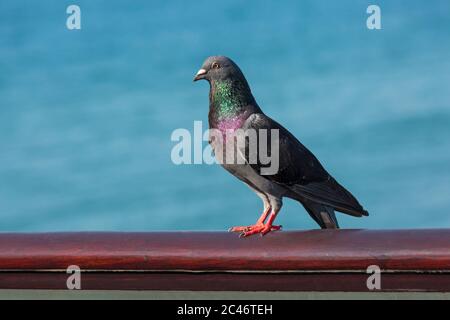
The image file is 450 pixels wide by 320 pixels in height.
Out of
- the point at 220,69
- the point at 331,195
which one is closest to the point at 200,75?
the point at 220,69

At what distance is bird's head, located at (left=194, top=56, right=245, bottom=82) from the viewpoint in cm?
470

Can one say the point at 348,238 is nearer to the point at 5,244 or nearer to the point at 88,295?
the point at 88,295

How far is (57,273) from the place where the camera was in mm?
2703

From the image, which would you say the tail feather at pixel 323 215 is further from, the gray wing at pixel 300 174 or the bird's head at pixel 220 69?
the bird's head at pixel 220 69

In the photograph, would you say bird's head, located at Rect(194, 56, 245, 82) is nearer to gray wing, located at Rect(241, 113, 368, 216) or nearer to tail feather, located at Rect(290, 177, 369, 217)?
gray wing, located at Rect(241, 113, 368, 216)

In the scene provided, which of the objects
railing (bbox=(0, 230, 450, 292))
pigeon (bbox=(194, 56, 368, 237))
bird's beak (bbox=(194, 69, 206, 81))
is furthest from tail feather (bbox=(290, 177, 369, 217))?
railing (bbox=(0, 230, 450, 292))

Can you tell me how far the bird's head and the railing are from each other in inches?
81.2

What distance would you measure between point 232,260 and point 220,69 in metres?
2.26

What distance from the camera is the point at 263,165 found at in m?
4.44

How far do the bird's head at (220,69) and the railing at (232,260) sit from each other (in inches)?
81.2

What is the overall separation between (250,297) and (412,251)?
1.89 ft

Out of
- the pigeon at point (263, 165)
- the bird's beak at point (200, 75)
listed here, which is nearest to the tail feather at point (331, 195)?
the pigeon at point (263, 165)

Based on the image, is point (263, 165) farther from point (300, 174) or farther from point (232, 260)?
point (232, 260)
